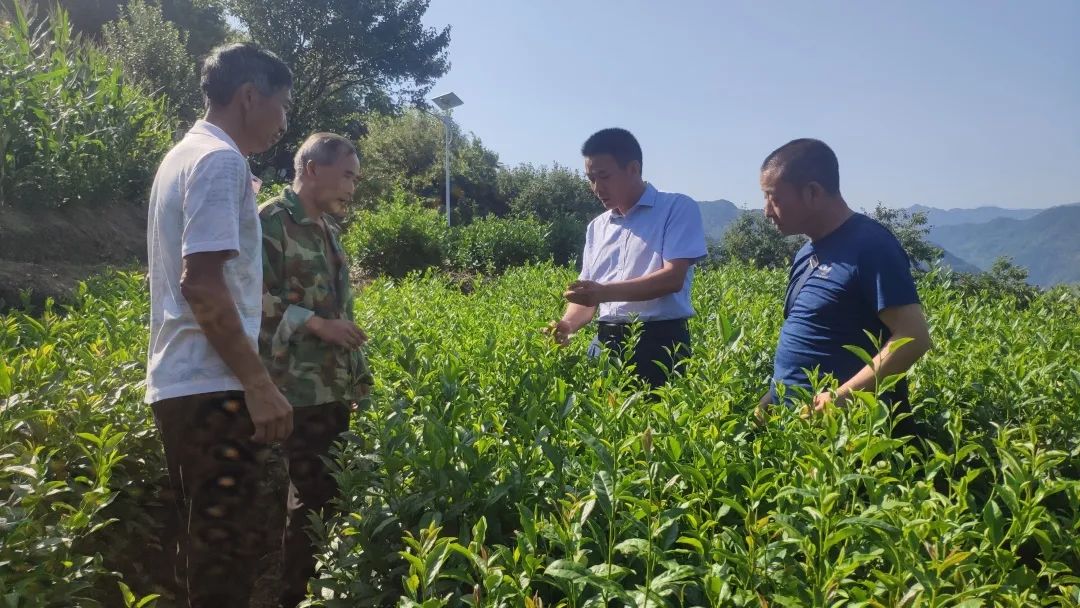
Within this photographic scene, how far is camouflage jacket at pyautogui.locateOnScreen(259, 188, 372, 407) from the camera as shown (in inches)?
113

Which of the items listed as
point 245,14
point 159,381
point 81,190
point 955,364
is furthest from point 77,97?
point 245,14

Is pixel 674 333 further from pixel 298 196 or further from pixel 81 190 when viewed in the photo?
pixel 81 190

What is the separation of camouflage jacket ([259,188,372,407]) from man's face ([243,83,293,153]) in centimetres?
46

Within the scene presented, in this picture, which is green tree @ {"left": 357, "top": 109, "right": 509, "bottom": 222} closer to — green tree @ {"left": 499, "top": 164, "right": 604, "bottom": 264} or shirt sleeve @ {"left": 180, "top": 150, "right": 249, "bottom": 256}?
green tree @ {"left": 499, "top": 164, "right": 604, "bottom": 264}

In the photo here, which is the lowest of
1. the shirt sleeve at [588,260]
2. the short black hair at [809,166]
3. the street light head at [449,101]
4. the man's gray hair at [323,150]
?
the shirt sleeve at [588,260]

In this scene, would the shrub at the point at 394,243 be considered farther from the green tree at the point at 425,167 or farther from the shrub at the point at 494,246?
the green tree at the point at 425,167

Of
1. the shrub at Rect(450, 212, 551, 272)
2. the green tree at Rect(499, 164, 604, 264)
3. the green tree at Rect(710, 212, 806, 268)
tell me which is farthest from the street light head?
the green tree at Rect(710, 212, 806, 268)

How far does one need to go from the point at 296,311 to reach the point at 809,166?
191 centimetres

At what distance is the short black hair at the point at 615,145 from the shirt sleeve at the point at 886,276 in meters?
1.47

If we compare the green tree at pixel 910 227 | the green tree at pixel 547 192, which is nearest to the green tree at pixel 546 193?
the green tree at pixel 547 192

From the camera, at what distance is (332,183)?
9.93ft

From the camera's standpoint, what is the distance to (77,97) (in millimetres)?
7434

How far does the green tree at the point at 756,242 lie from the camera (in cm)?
4860

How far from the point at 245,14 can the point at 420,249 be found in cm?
2429
